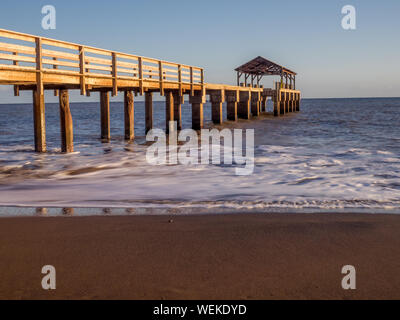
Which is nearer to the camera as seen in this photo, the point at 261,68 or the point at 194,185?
the point at 194,185

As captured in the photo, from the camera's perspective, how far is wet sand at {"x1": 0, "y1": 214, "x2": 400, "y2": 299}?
10.7 feet

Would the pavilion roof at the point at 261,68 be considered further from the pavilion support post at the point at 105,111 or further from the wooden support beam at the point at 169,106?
the pavilion support post at the point at 105,111

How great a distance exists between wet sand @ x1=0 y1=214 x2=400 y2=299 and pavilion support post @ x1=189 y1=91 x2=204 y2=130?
16238mm

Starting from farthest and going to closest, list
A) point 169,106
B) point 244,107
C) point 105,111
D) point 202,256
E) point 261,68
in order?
point 261,68 → point 244,107 → point 169,106 → point 105,111 → point 202,256

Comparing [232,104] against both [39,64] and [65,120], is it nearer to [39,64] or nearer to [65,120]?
[65,120]

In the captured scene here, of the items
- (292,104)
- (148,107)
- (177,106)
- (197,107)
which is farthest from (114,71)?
(292,104)

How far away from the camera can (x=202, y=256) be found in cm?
398

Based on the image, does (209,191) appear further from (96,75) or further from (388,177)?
(96,75)

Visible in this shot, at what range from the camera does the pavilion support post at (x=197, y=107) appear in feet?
69.9

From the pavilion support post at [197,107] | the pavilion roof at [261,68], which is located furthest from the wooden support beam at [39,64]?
the pavilion roof at [261,68]

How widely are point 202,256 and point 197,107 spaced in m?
18.5

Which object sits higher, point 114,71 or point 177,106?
point 114,71

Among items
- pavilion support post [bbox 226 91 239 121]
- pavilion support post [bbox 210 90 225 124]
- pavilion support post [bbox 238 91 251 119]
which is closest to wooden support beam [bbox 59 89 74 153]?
pavilion support post [bbox 210 90 225 124]

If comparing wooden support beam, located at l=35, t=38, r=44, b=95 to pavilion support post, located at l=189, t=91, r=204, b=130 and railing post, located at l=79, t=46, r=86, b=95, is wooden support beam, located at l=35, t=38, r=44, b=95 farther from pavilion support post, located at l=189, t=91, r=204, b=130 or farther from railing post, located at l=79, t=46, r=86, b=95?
pavilion support post, located at l=189, t=91, r=204, b=130
